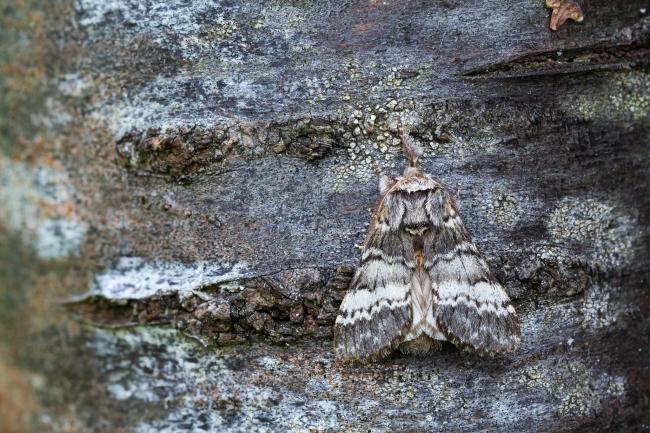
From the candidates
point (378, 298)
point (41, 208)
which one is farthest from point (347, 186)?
point (41, 208)

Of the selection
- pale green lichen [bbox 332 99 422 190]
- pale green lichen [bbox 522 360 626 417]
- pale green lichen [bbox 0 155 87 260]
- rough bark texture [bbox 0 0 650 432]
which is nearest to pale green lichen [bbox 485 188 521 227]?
rough bark texture [bbox 0 0 650 432]

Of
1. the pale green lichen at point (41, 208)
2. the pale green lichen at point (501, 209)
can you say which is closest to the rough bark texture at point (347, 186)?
the pale green lichen at point (501, 209)

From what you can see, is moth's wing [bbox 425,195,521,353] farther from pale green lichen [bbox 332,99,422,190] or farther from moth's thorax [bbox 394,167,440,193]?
pale green lichen [bbox 332,99,422,190]

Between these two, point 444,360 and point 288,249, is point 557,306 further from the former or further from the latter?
point 288,249

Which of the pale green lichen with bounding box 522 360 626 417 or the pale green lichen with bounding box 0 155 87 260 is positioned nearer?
the pale green lichen with bounding box 522 360 626 417

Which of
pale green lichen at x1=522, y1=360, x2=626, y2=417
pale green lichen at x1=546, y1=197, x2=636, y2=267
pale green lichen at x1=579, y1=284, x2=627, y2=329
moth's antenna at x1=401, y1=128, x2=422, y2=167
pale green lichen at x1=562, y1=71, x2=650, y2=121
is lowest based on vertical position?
pale green lichen at x1=522, y1=360, x2=626, y2=417

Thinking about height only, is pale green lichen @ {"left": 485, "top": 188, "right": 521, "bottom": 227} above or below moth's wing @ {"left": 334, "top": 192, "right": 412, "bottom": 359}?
above

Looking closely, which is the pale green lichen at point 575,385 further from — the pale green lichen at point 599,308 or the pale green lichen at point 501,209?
the pale green lichen at point 501,209

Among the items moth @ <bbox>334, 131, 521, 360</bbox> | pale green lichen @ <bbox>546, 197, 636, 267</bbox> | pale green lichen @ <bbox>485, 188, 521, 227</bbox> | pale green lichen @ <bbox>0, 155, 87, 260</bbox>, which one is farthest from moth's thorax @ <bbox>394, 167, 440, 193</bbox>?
pale green lichen @ <bbox>0, 155, 87, 260</bbox>

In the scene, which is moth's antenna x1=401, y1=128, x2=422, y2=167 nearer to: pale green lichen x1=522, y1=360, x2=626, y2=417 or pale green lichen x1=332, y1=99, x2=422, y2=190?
pale green lichen x1=332, y1=99, x2=422, y2=190
